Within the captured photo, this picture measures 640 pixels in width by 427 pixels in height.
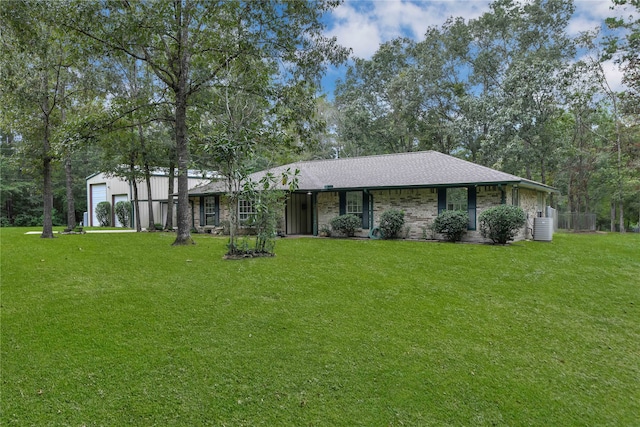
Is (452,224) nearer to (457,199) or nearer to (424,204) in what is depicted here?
(457,199)

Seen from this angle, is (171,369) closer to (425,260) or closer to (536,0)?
(425,260)

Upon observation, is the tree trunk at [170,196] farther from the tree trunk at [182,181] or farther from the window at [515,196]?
the window at [515,196]

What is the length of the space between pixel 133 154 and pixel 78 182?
623 inches

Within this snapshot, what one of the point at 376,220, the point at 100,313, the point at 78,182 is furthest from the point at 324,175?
the point at 78,182

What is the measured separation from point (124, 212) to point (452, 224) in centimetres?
1906

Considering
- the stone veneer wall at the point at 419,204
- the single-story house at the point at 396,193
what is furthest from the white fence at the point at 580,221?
the stone veneer wall at the point at 419,204

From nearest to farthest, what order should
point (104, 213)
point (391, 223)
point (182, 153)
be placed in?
point (182, 153) → point (391, 223) → point (104, 213)

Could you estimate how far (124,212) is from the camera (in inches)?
873

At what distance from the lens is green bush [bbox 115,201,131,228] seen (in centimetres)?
2194

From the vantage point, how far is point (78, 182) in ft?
93.0

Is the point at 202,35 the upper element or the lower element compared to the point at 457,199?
upper

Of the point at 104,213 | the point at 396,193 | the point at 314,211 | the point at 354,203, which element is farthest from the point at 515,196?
the point at 104,213

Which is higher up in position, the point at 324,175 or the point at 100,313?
the point at 324,175

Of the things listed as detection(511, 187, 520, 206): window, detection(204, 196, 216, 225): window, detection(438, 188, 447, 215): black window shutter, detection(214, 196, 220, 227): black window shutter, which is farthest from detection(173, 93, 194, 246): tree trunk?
detection(511, 187, 520, 206): window
